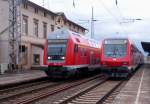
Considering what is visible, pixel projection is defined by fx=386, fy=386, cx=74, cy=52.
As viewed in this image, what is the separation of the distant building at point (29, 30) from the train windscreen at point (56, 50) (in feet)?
55.3

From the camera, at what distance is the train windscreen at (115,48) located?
26906mm

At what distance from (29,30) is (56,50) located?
21253mm

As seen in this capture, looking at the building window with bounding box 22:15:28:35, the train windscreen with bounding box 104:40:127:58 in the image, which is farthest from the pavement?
the building window with bounding box 22:15:28:35

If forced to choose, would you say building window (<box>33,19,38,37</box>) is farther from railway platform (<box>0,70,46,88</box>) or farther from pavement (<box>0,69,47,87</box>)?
railway platform (<box>0,70,46,88</box>)

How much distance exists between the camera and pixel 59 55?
2500 centimetres

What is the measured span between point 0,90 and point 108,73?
388 inches

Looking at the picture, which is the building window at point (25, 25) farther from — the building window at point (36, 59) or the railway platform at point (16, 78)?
the railway platform at point (16, 78)

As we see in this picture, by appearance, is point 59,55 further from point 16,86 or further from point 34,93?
point 34,93

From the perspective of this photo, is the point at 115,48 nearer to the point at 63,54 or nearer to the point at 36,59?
the point at 63,54

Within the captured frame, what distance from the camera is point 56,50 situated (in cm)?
2528

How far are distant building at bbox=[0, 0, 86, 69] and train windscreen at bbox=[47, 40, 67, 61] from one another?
16870 mm

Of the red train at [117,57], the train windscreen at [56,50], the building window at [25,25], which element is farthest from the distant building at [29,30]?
the red train at [117,57]

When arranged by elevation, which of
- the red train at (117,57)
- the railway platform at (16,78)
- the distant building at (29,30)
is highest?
the distant building at (29,30)

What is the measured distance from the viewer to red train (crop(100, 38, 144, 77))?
26.5 meters
